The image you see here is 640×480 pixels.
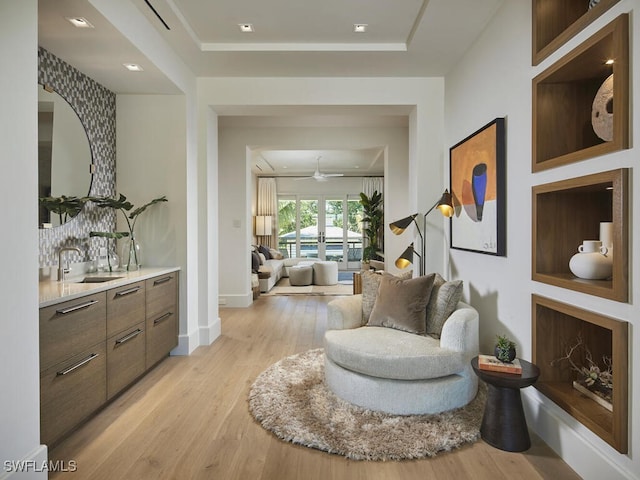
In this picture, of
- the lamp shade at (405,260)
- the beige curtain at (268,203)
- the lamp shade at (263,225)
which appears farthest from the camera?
the beige curtain at (268,203)

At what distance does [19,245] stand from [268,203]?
854cm

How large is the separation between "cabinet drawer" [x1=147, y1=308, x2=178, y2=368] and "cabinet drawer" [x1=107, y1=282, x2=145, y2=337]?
0.70 feet

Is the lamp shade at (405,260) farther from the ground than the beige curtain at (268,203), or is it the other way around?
the beige curtain at (268,203)

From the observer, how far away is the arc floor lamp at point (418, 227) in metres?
3.29

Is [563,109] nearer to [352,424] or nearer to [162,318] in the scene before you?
[352,424]

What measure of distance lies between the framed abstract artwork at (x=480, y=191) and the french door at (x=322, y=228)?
6.86 m

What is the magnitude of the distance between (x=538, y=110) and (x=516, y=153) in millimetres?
328

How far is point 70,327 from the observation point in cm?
210

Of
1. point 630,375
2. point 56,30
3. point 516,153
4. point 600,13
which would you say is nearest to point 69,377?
point 56,30

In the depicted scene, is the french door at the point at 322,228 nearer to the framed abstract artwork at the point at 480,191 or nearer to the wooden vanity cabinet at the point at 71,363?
the framed abstract artwork at the point at 480,191

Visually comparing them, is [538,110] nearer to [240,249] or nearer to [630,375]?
[630,375]

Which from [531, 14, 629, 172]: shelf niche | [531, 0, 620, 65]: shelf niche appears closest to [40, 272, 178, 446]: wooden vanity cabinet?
[531, 14, 629, 172]: shelf niche

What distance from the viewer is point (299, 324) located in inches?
191

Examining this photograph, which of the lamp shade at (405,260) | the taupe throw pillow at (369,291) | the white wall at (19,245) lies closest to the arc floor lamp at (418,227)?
the lamp shade at (405,260)
